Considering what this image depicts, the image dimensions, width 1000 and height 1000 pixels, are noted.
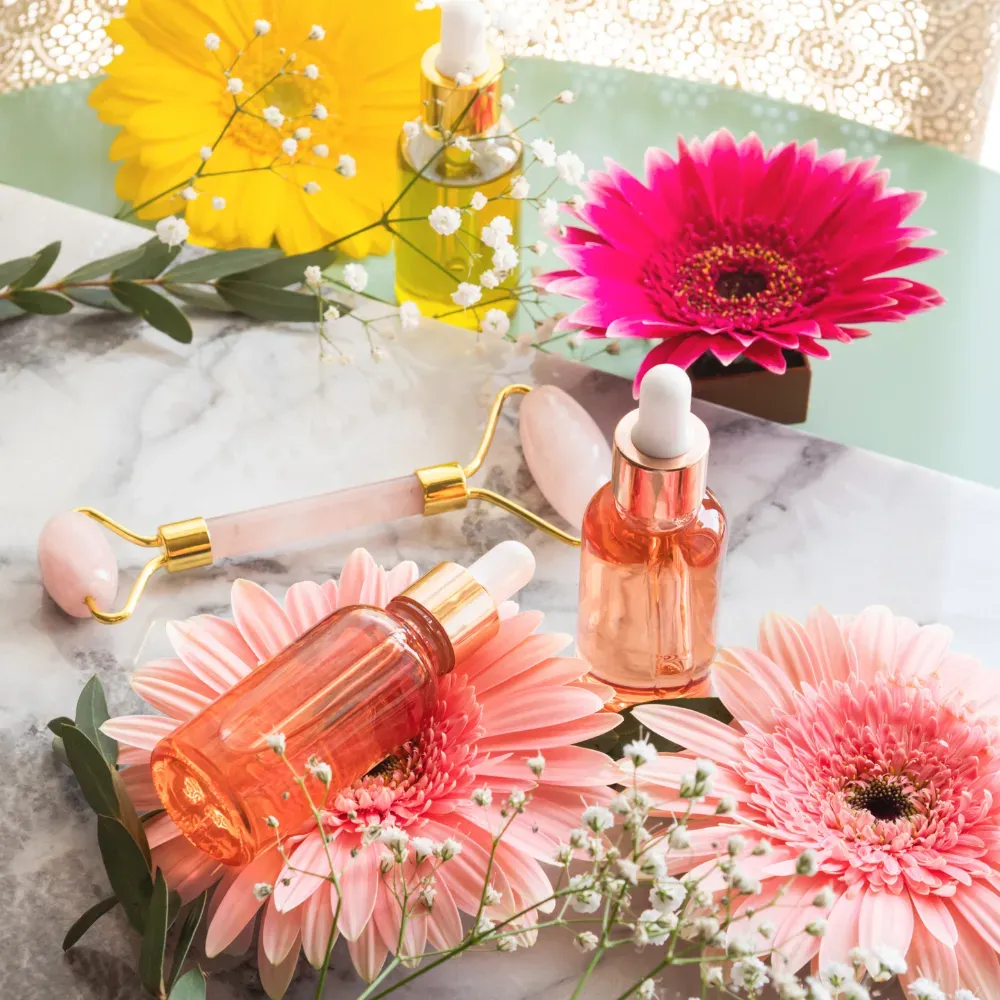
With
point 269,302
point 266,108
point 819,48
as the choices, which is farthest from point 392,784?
point 819,48

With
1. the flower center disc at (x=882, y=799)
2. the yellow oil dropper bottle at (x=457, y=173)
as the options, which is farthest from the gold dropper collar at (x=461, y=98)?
the flower center disc at (x=882, y=799)

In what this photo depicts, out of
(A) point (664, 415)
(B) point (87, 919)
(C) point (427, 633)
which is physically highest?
(A) point (664, 415)

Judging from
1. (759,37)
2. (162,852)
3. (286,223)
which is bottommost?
(162,852)

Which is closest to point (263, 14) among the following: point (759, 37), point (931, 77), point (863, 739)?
point (759, 37)

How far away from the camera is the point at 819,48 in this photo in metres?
0.99

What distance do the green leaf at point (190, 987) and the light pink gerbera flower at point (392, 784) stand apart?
0.02m

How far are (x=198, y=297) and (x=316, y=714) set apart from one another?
0.41m

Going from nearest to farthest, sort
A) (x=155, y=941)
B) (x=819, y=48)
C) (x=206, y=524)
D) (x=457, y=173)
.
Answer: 1. (x=155, y=941)
2. (x=206, y=524)
3. (x=457, y=173)
4. (x=819, y=48)

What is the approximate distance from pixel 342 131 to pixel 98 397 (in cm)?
25

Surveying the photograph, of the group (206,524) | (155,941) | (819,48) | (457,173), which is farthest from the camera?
(819,48)

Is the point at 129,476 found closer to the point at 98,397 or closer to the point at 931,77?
the point at 98,397

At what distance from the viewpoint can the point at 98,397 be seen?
83 centimetres

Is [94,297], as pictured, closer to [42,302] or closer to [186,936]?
[42,302]

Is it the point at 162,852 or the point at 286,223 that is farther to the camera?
the point at 286,223
